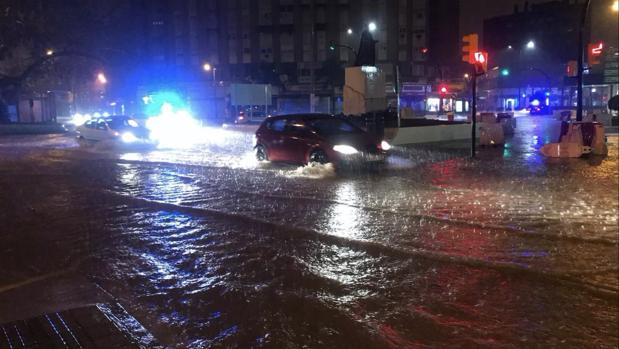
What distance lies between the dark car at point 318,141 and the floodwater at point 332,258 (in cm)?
216

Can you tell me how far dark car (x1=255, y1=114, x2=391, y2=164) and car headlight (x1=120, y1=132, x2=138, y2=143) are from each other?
37.7 ft

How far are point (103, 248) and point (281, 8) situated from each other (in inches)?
2899

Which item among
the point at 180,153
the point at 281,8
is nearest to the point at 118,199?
the point at 180,153

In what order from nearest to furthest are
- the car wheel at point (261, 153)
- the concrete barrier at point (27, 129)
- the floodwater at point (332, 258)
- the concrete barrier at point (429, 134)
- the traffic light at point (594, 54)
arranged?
the floodwater at point (332, 258), the car wheel at point (261, 153), the concrete barrier at point (429, 134), the traffic light at point (594, 54), the concrete barrier at point (27, 129)

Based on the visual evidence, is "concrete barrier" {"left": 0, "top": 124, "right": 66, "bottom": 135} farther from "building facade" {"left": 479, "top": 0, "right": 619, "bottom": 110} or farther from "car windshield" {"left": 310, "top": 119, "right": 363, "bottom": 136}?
"building facade" {"left": 479, "top": 0, "right": 619, "bottom": 110}

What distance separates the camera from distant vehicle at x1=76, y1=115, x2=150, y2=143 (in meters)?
25.8

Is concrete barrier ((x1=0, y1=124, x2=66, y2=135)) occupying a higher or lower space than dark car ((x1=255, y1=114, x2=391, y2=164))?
higher

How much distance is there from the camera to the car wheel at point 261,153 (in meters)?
17.1

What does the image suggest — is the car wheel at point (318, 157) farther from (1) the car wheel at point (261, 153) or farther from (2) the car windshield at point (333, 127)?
(1) the car wheel at point (261, 153)

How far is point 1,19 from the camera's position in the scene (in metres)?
42.8

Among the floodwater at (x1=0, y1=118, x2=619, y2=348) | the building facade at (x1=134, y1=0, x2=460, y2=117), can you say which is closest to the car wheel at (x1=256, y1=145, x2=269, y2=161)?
the floodwater at (x1=0, y1=118, x2=619, y2=348)

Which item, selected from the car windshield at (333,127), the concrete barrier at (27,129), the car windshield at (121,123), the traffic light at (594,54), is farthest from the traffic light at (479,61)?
the concrete barrier at (27,129)

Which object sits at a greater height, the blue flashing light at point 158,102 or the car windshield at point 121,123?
the blue flashing light at point 158,102

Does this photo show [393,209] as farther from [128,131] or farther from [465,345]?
[128,131]
